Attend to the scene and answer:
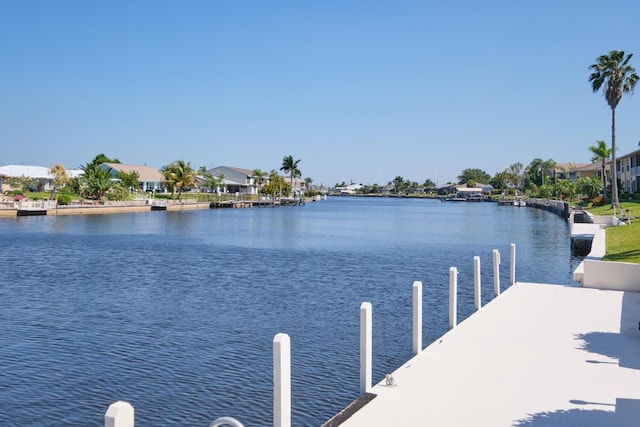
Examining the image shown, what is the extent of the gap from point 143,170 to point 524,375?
13146 centimetres

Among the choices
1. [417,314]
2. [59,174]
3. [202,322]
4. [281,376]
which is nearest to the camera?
[281,376]

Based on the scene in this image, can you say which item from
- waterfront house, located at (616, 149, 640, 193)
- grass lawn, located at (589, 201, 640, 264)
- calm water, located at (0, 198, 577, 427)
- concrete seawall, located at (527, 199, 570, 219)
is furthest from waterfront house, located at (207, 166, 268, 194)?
grass lawn, located at (589, 201, 640, 264)

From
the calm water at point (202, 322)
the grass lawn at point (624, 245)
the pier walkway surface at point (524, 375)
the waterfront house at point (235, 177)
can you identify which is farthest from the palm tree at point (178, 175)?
the pier walkway surface at point (524, 375)

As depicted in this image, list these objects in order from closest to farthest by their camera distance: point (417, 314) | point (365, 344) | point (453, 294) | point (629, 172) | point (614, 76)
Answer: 1. point (365, 344)
2. point (417, 314)
3. point (453, 294)
4. point (614, 76)
5. point (629, 172)

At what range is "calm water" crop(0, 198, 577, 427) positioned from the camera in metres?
11.9

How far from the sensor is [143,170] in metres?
133

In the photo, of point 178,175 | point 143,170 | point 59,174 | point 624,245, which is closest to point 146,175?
point 143,170

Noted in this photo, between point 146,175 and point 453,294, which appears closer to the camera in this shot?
point 453,294

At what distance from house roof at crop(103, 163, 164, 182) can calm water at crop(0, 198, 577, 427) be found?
86786 mm

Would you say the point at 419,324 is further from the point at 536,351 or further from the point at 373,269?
the point at 373,269

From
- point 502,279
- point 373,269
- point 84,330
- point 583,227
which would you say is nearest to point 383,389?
point 84,330

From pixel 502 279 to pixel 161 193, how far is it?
374ft

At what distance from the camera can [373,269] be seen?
30.8 meters

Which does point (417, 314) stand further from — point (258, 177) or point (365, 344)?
point (258, 177)
